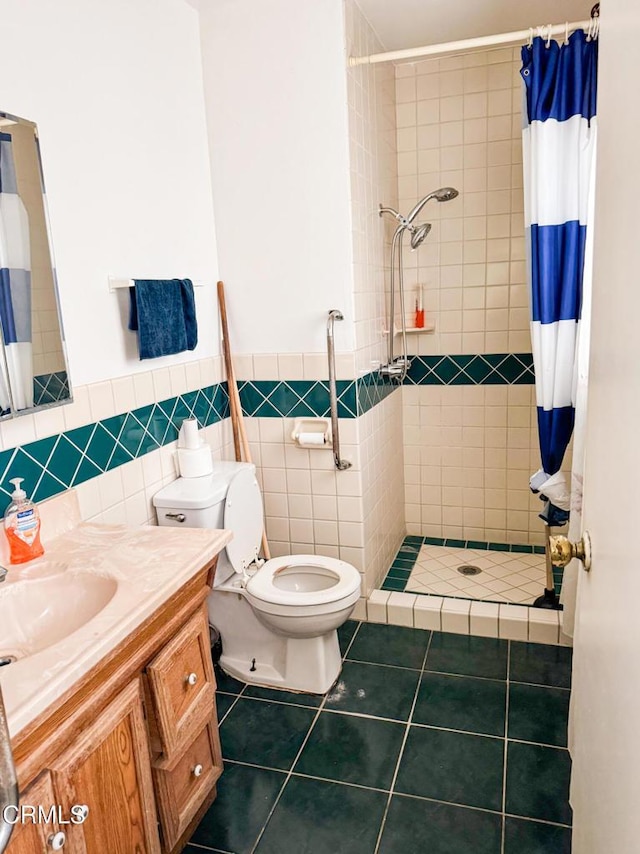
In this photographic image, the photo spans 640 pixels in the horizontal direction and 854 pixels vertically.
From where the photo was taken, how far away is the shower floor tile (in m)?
2.78

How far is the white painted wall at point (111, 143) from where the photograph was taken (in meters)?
1.65

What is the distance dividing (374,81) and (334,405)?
4.77ft

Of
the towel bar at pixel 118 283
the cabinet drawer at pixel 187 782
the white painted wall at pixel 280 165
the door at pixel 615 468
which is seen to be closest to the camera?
the door at pixel 615 468

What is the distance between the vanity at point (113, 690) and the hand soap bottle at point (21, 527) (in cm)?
4

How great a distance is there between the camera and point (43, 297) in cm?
162

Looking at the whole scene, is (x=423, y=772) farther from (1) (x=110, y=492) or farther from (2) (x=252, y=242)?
(2) (x=252, y=242)

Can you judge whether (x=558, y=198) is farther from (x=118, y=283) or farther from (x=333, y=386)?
(x=118, y=283)

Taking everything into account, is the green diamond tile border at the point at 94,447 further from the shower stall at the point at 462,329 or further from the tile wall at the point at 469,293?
the tile wall at the point at 469,293

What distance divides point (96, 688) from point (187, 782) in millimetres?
585

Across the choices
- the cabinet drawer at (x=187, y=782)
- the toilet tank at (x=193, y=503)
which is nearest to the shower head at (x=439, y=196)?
the toilet tank at (x=193, y=503)

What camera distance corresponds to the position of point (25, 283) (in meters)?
1.57

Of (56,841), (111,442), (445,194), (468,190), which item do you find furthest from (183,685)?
(468,190)

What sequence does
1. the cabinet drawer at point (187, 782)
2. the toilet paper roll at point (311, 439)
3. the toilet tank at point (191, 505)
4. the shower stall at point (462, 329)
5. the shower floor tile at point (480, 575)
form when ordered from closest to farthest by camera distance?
1. the cabinet drawer at point (187, 782)
2. the toilet tank at point (191, 505)
3. the toilet paper roll at point (311, 439)
4. the shower floor tile at point (480, 575)
5. the shower stall at point (462, 329)

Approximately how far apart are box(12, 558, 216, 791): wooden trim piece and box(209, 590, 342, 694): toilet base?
Answer: 0.79 meters
